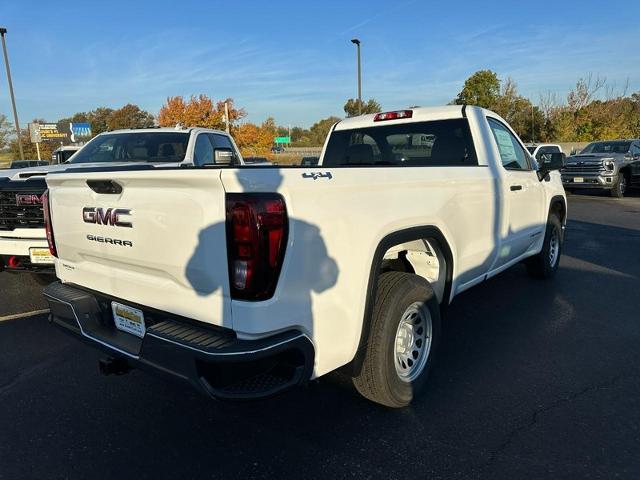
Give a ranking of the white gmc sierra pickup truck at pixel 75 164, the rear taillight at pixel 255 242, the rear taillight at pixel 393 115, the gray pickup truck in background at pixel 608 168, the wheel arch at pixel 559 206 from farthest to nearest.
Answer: the gray pickup truck in background at pixel 608 168 → the wheel arch at pixel 559 206 → the white gmc sierra pickup truck at pixel 75 164 → the rear taillight at pixel 393 115 → the rear taillight at pixel 255 242

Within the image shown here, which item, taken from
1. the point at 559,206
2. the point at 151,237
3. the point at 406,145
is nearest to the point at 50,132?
the point at 406,145

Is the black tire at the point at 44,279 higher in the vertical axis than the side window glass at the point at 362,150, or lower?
lower

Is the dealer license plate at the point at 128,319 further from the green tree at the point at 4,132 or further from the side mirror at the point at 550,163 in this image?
the green tree at the point at 4,132

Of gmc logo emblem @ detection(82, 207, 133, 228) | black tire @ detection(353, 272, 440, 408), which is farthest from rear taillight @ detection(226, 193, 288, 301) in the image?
black tire @ detection(353, 272, 440, 408)

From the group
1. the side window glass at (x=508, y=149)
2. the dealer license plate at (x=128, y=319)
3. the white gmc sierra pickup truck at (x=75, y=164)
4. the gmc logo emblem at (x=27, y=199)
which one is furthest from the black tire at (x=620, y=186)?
the dealer license plate at (x=128, y=319)

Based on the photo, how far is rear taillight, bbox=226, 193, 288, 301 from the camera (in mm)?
2109

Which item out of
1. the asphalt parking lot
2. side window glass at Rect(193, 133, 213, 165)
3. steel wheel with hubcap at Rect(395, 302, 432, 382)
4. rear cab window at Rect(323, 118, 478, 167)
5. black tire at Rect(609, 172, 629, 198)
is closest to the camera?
the asphalt parking lot

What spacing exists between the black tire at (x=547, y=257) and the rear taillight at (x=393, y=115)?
2.38 metres

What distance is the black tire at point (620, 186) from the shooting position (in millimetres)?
15742

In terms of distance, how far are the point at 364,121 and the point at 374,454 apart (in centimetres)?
332

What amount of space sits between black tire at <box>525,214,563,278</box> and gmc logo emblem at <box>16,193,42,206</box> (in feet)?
18.8

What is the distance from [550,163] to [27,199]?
18.7ft

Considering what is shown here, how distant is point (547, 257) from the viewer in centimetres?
591

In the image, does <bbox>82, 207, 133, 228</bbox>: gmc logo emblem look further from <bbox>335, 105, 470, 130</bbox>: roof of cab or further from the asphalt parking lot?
<bbox>335, 105, 470, 130</bbox>: roof of cab
